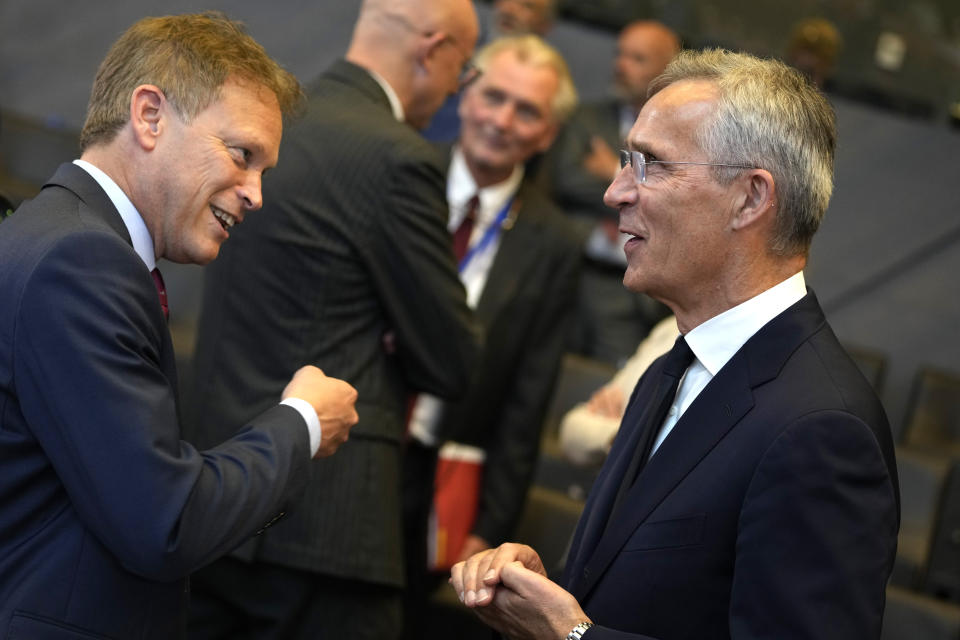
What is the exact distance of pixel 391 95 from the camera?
103 inches

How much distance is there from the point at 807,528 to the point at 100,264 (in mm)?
939

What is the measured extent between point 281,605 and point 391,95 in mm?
1126

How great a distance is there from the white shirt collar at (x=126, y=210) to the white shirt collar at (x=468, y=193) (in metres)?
1.84

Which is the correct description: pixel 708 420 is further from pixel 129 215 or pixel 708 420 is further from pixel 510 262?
pixel 510 262

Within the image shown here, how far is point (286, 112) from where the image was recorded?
1.88 meters

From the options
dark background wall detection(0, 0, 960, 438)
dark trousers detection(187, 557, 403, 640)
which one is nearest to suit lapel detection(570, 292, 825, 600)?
dark trousers detection(187, 557, 403, 640)

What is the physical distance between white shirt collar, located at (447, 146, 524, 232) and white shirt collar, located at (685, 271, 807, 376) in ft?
5.77

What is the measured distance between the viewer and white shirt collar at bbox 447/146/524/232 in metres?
3.46

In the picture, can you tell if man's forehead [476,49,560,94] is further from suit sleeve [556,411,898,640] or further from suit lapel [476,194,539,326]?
suit sleeve [556,411,898,640]

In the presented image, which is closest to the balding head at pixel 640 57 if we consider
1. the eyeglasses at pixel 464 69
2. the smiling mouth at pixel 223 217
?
the eyeglasses at pixel 464 69

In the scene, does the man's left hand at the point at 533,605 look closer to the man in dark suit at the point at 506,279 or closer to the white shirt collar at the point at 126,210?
the white shirt collar at the point at 126,210

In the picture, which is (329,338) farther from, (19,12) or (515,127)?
(19,12)

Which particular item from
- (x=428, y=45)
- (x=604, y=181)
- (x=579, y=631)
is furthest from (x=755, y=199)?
(x=604, y=181)

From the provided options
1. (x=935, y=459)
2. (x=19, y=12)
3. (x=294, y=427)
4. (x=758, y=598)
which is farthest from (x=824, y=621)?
(x=19, y=12)
